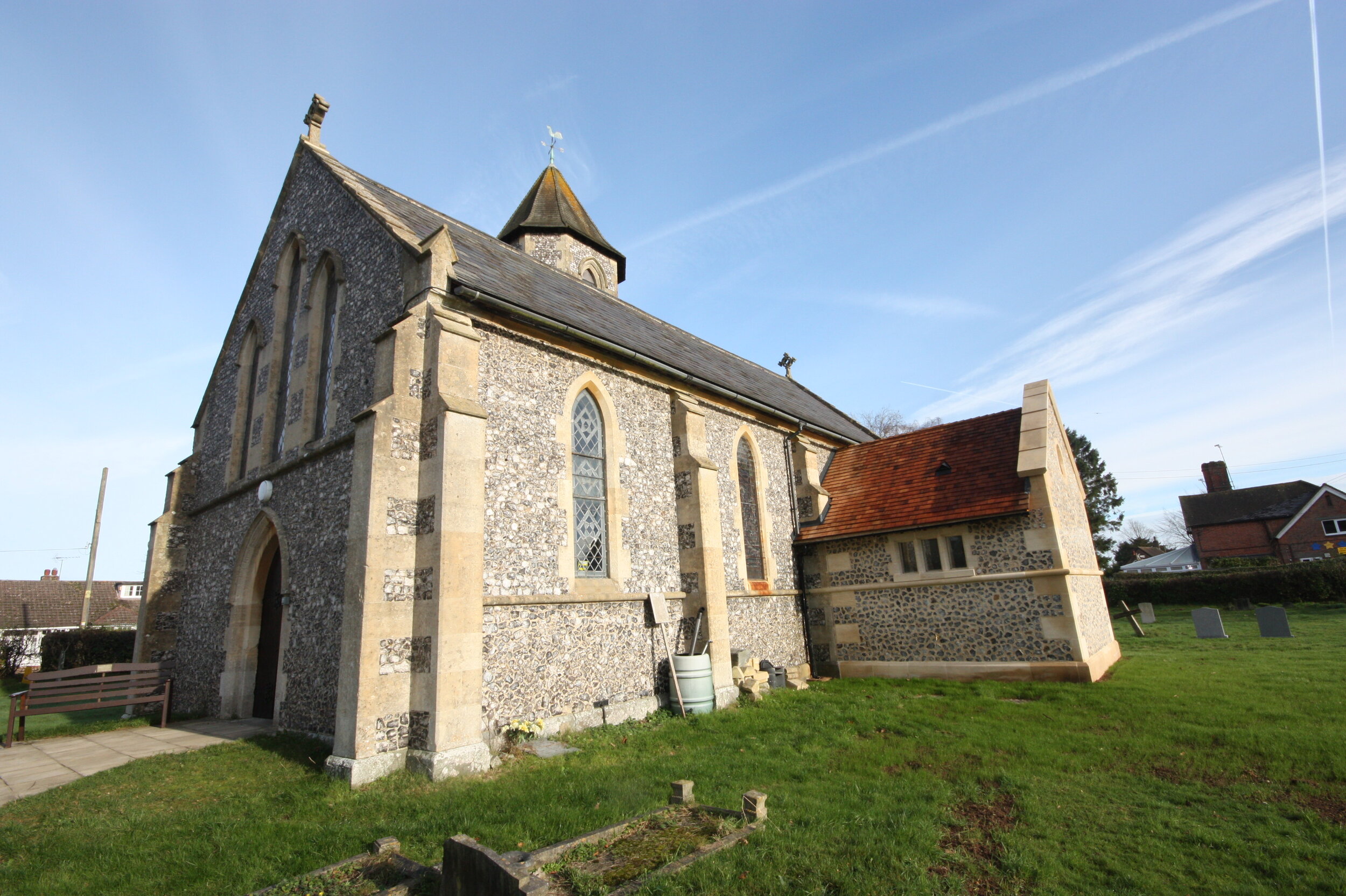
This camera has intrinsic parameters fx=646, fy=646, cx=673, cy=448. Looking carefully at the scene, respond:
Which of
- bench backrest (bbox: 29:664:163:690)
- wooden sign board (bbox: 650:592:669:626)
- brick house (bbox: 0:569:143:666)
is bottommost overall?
bench backrest (bbox: 29:664:163:690)

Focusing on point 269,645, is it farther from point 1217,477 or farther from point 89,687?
point 1217,477

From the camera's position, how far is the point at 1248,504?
41.9 meters

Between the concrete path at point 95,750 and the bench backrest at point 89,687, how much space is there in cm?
57

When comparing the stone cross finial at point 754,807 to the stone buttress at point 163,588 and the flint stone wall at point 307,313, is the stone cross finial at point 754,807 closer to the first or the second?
the flint stone wall at point 307,313

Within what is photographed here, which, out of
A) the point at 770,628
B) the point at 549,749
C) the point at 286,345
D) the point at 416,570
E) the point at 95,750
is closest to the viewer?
the point at 416,570

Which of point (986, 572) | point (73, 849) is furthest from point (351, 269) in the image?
point (986, 572)

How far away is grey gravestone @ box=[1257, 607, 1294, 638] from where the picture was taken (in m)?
16.4

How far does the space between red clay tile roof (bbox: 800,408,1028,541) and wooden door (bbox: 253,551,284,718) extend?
1096cm

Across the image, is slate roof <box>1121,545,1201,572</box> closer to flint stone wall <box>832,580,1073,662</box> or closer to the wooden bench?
flint stone wall <box>832,580,1073,662</box>

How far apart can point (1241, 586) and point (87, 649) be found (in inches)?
1673

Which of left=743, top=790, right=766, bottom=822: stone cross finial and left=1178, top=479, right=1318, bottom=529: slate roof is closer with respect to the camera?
left=743, top=790, right=766, bottom=822: stone cross finial

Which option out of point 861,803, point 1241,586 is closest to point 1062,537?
point 861,803

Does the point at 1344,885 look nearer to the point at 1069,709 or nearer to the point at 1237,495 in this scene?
the point at 1069,709

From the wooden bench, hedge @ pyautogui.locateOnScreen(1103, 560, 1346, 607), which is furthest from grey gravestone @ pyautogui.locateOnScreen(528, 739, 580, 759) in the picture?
hedge @ pyautogui.locateOnScreen(1103, 560, 1346, 607)
